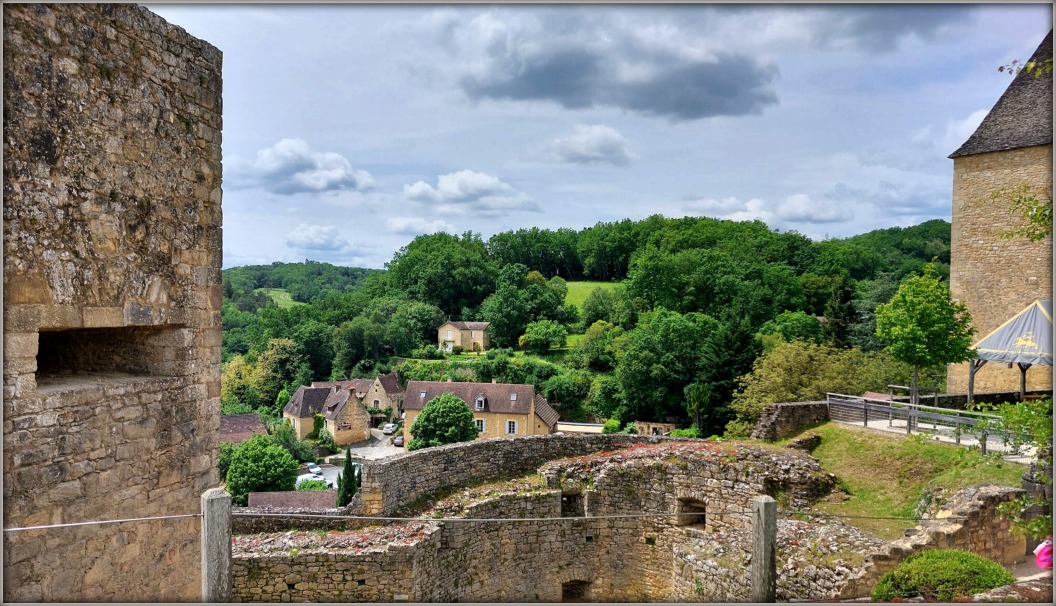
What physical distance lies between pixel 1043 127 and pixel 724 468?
15394mm

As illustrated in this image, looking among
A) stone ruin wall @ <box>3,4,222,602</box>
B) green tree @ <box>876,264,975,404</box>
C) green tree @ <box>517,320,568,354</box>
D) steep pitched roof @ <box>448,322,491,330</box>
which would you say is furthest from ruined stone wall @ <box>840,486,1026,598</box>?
steep pitched roof @ <box>448,322,491,330</box>

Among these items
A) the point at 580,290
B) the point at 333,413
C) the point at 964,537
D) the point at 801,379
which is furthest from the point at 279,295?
the point at 964,537

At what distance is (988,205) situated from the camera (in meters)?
20.2

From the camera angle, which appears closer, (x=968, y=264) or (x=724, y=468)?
(x=724, y=468)

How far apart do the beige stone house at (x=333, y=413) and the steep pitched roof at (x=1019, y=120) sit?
139 ft

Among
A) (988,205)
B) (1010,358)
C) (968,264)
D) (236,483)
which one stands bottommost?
Answer: (236,483)

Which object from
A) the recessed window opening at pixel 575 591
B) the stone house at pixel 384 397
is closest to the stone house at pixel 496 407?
the stone house at pixel 384 397

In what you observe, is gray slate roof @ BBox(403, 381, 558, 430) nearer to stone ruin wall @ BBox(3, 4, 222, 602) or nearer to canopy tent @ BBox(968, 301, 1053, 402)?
canopy tent @ BBox(968, 301, 1053, 402)

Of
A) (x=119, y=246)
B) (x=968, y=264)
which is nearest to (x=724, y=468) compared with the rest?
(x=119, y=246)

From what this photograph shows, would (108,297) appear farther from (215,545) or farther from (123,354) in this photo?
(215,545)

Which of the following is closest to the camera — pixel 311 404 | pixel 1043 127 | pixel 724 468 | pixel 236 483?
pixel 724 468

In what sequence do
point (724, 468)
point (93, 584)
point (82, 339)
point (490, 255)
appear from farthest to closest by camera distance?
point (490, 255)
point (724, 468)
point (82, 339)
point (93, 584)

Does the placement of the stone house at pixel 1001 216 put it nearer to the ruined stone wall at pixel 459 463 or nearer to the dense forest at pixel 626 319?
the dense forest at pixel 626 319

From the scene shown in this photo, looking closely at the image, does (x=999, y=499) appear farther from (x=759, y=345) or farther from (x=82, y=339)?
(x=759, y=345)
